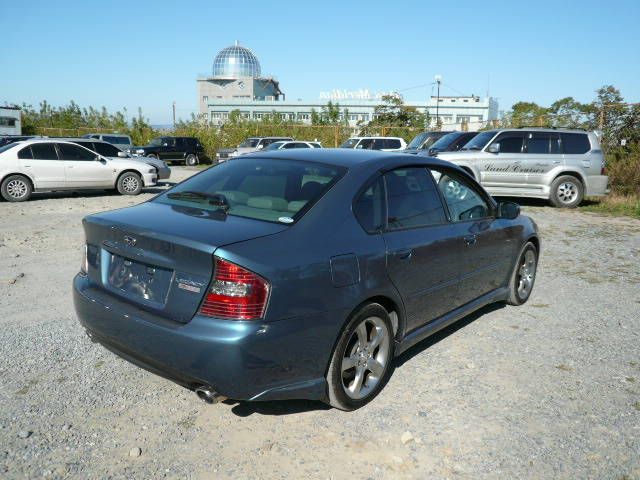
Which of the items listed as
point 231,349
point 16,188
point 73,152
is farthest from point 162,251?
point 73,152

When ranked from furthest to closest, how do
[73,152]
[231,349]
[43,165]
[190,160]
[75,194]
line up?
[190,160] → [75,194] → [73,152] → [43,165] → [231,349]

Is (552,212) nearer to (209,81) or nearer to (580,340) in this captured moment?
(580,340)

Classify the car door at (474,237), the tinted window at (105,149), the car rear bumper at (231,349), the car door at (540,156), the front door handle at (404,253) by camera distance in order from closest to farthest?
the car rear bumper at (231,349), the front door handle at (404,253), the car door at (474,237), the car door at (540,156), the tinted window at (105,149)

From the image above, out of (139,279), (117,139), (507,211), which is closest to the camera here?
(139,279)

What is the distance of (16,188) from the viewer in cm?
1369

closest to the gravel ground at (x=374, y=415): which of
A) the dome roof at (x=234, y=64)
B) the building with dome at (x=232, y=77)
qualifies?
the building with dome at (x=232, y=77)

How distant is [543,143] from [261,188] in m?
12.1

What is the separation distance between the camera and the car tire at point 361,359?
133 inches

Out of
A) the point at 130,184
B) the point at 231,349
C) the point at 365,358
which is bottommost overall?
A: the point at 365,358

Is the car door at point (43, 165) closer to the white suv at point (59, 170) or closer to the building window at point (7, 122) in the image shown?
the white suv at point (59, 170)

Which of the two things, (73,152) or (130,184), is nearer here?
(73,152)

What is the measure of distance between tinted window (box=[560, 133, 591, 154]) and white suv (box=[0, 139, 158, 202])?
36.6 ft

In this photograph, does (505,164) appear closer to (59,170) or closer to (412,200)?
(412,200)

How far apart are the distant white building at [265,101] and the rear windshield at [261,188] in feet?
184
